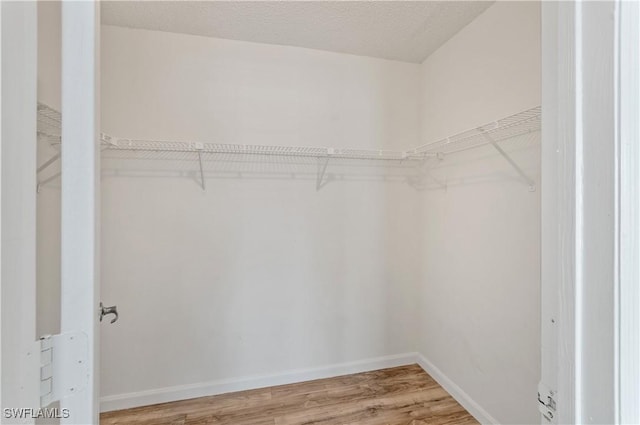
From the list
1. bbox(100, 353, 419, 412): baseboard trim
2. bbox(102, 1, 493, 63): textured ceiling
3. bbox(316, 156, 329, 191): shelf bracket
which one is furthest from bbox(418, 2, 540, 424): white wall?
bbox(316, 156, 329, 191): shelf bracket

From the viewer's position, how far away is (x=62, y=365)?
0.46 meters

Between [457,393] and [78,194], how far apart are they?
2.40m

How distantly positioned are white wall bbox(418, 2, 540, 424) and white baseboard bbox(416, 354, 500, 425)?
29 mm

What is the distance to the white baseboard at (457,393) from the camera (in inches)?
69.1

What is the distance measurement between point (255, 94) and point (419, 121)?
138cm

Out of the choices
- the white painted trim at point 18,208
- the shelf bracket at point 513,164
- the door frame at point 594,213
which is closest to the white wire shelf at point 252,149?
the shelf bracket at point 513,164

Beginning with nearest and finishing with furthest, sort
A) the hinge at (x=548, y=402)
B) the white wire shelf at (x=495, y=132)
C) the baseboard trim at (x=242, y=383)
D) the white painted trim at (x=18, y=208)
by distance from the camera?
the white painted trim at (x=18, y=208), the hinge at (x=548, y=402), the white wire shelf at (x=495, y=132), the baseboard trim at (x=242, y=383)

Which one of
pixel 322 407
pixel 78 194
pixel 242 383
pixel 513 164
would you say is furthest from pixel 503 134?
pixel 242 383

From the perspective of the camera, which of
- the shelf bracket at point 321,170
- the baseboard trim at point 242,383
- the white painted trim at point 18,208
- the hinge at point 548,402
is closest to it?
the white painted trim at point 18,208

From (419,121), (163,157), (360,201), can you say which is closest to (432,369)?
(360,201)

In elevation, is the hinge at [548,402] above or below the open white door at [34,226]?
below

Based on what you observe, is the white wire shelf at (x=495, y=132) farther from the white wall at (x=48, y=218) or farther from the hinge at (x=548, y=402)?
the white wall at (x=48, y=218)

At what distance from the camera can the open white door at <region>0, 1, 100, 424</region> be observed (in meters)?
0.38

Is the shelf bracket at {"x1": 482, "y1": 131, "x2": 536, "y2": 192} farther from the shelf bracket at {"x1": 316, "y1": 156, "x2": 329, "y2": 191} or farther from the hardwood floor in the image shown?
the hardwood floor
